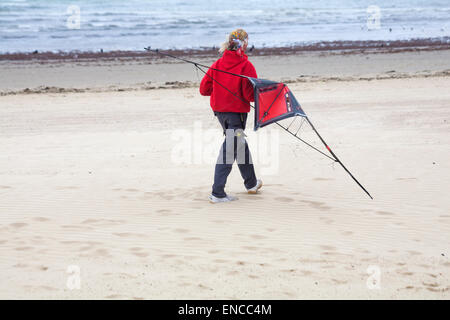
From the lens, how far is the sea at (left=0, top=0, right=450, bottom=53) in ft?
105

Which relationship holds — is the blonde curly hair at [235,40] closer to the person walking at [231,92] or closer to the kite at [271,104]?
the person walking at [231,92]

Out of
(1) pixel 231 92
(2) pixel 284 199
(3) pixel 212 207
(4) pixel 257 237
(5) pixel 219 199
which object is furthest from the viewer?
→ (2) pixel 284 199

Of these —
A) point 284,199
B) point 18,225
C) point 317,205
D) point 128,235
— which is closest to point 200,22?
point 284,199

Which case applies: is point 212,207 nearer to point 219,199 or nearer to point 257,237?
point 219,199

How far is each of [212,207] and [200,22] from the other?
123 ft

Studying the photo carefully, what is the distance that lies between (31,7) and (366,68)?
34.8m

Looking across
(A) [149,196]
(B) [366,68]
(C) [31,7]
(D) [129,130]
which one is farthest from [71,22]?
(A) [149,196]

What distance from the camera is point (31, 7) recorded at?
47250 mm

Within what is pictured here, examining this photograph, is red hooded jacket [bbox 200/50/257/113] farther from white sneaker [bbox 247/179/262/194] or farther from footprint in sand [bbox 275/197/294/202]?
footprint in sand [bbox 275/197/294/202]

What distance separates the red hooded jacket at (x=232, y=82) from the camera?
19.5 ft

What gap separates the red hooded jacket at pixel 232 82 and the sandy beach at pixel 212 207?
1120 millimetres

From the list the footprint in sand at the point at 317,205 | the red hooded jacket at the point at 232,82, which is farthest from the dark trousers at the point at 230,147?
the footprint in sand at the point at 317,205

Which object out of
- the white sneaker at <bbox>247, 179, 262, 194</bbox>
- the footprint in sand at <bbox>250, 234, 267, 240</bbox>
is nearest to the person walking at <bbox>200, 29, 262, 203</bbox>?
the white sneaker at <bbox>247, 179, 262, 194</bbox>

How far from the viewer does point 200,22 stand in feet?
139
